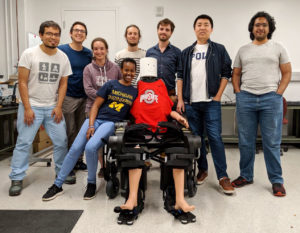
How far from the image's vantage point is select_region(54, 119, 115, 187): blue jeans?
202 centimetres

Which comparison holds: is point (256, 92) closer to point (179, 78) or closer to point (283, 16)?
point (179, 78)

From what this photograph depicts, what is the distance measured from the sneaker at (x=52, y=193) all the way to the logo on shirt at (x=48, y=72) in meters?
0.95

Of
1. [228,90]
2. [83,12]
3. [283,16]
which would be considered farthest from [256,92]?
[83,12]

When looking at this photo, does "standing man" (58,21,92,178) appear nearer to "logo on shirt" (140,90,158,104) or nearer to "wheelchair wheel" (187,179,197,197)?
"logo on shirt" (140,90,158,104)

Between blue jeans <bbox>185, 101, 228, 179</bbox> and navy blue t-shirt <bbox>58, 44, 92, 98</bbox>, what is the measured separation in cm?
118

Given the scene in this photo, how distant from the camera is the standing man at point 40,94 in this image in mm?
2100

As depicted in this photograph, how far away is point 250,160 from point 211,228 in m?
0.96

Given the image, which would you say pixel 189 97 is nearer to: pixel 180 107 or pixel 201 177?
pixel 180 107

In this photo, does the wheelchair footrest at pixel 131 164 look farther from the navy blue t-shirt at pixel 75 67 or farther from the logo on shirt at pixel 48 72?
the navy blue t-shirt at pixel 75 67

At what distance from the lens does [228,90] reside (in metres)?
4.34

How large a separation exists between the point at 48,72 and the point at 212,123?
5.07 feet

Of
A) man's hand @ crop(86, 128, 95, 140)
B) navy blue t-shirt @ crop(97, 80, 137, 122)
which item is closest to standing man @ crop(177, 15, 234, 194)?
navy blue t-shirt @ crop(97, 80, 137, 122)

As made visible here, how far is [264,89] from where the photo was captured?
2125 millimetres

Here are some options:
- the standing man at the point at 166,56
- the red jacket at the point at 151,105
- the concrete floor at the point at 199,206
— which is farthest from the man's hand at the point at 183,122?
the concrete floor at the point at 199,206
